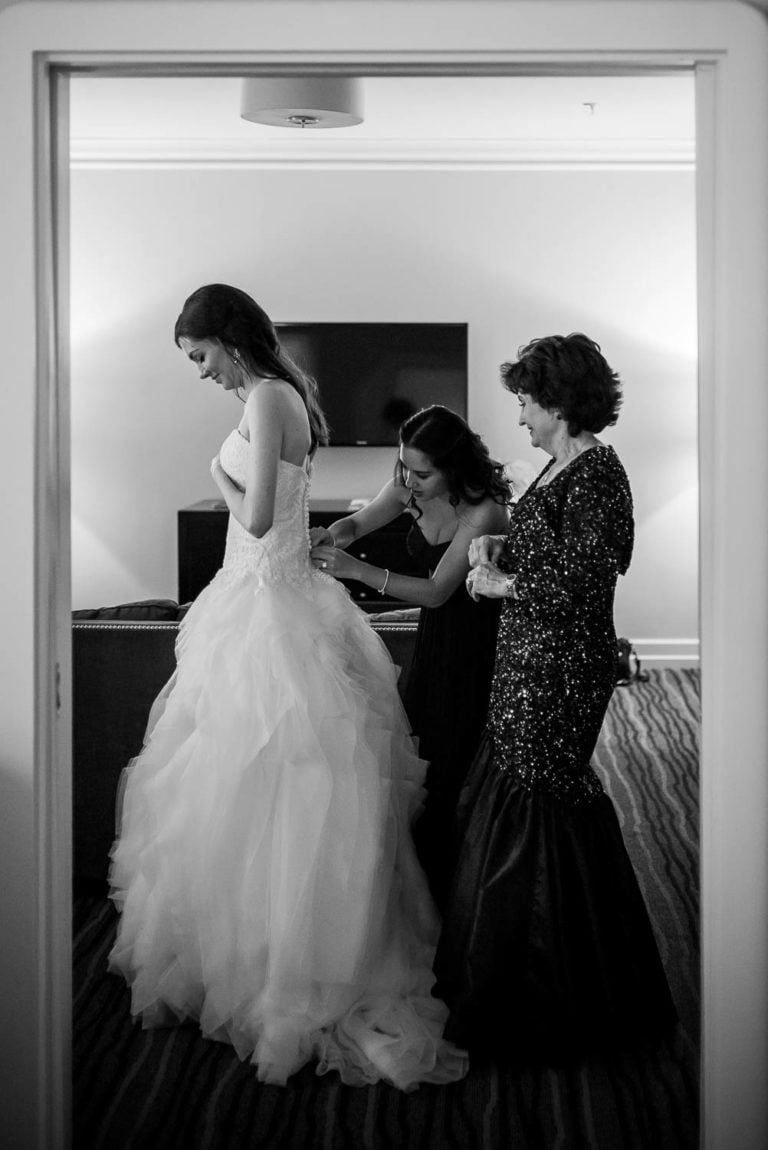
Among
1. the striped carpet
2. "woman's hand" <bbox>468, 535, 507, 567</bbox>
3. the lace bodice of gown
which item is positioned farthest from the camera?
the lace bodice of gown

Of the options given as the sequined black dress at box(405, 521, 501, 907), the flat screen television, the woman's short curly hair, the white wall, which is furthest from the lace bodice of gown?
the white wall

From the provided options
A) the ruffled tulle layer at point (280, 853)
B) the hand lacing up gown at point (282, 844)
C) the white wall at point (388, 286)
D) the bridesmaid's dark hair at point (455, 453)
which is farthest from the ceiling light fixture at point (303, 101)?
the ruffled tulle layer at point (280, 853)

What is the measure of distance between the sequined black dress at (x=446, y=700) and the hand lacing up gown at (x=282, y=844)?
14cm

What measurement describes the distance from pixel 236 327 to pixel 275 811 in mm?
1041

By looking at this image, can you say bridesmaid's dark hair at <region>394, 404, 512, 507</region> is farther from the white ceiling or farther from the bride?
the white ceiling

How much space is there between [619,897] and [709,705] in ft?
2.87

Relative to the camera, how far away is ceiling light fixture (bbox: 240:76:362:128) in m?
4.48

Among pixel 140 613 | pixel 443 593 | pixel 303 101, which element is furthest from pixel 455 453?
pixel 303 101

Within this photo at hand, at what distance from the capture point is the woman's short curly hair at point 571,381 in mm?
2605

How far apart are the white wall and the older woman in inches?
180

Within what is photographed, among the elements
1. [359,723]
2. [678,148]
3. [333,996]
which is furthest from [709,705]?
[678,148]

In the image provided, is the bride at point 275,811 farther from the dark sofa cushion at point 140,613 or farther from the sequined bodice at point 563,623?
the dark sofa cushion at point 140,613

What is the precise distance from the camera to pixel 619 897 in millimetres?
2668

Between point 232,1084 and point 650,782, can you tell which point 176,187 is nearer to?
point 650,782
